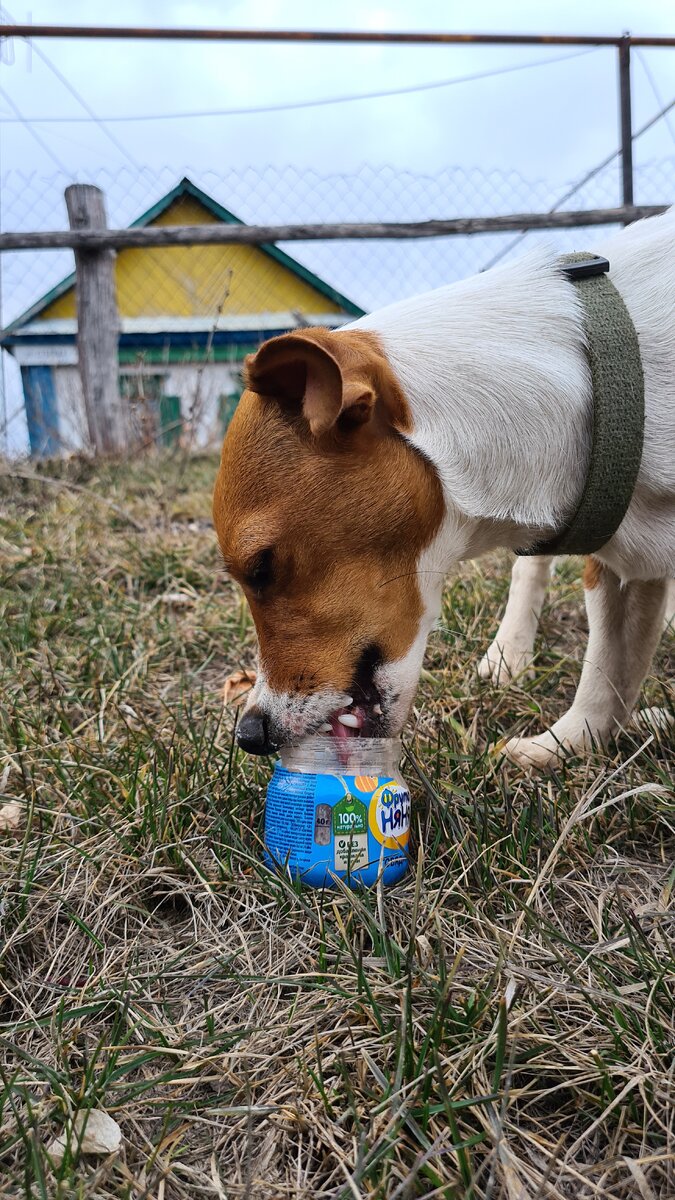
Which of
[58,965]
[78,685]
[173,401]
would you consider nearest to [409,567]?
[58,965]

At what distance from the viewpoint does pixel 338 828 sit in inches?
63.1

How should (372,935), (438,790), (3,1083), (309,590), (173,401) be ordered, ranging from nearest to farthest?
(3,1083)
(372,935)
(309,590)
(438,790)
(173,401)

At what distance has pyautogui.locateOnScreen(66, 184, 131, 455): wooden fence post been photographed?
20.9ft

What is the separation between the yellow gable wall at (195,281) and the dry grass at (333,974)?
960 centimetres

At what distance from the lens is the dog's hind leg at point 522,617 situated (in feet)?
9.12

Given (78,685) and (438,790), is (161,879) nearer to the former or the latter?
(438,790)

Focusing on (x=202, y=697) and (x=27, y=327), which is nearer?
(x=202, y=697)

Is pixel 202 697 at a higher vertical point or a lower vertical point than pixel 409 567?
lower

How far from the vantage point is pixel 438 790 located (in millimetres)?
1912

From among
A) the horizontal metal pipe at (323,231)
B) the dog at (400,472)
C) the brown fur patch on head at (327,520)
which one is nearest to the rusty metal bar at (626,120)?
the horizontal metal pipe at (323,231)

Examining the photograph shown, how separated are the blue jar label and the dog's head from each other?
0.53 feet

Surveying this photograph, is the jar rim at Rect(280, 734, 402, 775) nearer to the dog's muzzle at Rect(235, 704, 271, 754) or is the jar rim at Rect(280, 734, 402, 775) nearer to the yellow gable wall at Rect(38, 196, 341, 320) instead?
the dog's muzzle at Rect(235, 704, 271, 754)

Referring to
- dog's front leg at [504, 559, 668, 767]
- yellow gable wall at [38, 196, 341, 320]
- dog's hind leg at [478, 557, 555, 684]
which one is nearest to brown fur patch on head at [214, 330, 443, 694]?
dog's front leg at [504, 559, 668, 767]

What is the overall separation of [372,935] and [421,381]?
3.43 feet
